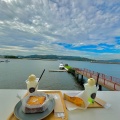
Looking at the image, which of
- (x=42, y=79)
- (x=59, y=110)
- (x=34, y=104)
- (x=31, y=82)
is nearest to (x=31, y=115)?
(x=34, y=104)


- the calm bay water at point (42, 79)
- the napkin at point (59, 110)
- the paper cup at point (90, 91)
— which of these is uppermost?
the paper cup at point (90, 91)

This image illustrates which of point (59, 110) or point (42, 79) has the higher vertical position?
point (59, 110)

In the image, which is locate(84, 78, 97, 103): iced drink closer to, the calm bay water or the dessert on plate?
the dessert on plate

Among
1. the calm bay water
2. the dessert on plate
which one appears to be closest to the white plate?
the dessert on plate

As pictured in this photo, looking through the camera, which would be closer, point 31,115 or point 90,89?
point 31,115

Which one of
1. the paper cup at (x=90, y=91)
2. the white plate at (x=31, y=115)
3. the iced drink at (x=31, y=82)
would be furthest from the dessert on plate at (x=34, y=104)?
the paper cup at (x=90, y=91)

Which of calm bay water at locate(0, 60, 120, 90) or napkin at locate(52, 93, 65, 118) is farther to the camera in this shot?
calm bay water at locate(0, 60, 120, 90)

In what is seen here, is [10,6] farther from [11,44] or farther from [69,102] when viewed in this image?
[11,44]

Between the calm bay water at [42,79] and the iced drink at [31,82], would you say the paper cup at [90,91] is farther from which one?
the calm bay water at [42,79]

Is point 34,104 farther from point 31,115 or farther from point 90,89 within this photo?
point 90,89

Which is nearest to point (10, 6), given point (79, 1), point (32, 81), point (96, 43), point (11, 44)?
point (79, 1)

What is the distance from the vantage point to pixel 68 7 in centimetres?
309

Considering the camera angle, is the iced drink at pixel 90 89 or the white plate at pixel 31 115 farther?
the iced drink at pixel 90 89

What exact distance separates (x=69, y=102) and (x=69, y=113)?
162mm
